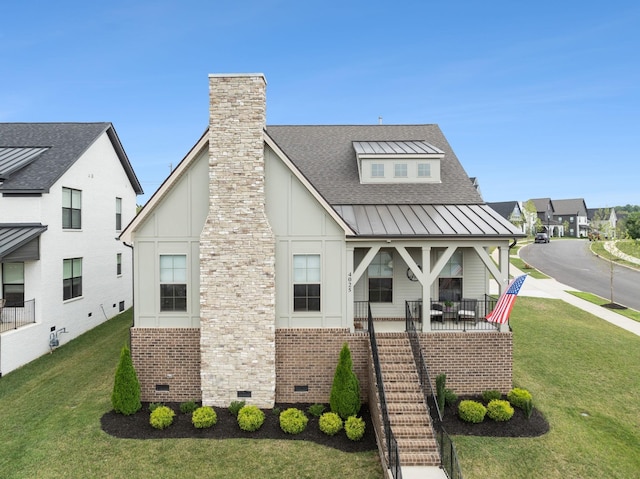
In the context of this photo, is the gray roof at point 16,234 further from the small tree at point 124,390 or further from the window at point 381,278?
the window at point 381,278

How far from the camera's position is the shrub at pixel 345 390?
10.1 metres

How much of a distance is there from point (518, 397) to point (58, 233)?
1818 cm

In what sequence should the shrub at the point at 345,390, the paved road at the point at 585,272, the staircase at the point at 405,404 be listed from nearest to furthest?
the staircase at the point at 405,404
the shrub at the point at 345,390
the paved road at the point at 585,272

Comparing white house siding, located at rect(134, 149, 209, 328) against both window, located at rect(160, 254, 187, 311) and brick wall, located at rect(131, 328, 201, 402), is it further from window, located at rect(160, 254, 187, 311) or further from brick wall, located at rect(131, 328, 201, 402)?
brick wall, located at rect(131, 328, 201, 402)

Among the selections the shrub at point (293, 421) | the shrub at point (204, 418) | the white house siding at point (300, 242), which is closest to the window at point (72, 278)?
the shrub at point (204, 418)

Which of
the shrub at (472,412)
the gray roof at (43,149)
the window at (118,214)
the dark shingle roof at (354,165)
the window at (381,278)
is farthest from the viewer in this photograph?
the window at (118,214)

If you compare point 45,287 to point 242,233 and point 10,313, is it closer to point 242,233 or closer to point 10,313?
point 10,313

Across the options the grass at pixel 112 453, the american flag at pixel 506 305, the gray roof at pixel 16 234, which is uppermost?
the gray roof at pixel 16 234

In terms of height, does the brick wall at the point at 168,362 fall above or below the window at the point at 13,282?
below

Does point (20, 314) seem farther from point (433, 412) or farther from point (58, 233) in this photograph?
point (433, 412)

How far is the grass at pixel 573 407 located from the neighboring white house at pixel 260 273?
81.1 inches

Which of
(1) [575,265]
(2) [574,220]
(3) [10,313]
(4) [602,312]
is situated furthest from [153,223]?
(2) [574,220]

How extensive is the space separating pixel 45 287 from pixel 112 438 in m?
8.68

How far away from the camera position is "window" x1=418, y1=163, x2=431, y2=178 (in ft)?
49.1
